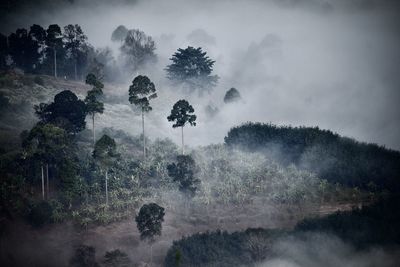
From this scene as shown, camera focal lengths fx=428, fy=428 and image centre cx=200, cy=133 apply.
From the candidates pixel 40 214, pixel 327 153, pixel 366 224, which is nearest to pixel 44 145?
pixel 40 214

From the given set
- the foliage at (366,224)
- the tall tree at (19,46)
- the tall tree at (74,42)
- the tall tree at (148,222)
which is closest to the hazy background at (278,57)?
the tall tree at (74,42)

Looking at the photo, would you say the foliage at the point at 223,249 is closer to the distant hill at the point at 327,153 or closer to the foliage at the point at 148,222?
the foliage at the point at 148,222

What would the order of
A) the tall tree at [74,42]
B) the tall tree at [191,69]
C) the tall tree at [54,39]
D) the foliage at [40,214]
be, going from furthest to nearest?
the tall tree at [191,69] < the tall tree at [74,42] < the tall tree at [54,39] < the foliage at [40,214]

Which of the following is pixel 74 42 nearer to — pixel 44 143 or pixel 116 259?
pixel 44 143

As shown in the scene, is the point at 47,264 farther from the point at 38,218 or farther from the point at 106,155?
the point at 106,155

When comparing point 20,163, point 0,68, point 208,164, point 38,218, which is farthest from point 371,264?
point 0,68
